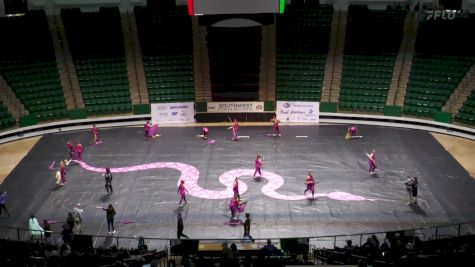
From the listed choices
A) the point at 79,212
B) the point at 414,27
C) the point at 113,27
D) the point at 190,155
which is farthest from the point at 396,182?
the point at 113,27

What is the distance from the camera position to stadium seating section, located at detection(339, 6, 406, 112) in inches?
1606

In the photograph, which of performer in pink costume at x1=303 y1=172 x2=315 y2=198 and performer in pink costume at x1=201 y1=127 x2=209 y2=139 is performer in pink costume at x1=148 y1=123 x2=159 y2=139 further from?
performer in pink costume at x1=303 y1=172 x2=315 y2=198

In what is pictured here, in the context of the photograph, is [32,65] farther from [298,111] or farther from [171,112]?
[298,111]

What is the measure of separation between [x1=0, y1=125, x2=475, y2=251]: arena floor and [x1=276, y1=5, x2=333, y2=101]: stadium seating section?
4731mm

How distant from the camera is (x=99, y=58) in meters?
43.6

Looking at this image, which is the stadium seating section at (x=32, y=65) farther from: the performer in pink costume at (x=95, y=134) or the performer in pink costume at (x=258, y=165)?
the performer in pink costume at (x=258, y=165)

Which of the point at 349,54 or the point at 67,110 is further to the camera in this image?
the point at 349,54

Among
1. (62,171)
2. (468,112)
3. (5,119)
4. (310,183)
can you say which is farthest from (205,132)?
(468,112)

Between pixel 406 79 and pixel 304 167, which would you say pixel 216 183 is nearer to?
pixel 304 167

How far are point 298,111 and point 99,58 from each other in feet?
50.6

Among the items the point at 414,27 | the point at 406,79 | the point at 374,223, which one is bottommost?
the point at 374,223

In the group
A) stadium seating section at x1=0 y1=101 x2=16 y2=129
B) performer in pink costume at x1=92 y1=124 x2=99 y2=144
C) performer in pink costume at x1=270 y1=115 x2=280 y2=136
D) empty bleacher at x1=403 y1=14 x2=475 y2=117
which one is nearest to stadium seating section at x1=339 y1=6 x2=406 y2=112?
empty bleacher at x1=403 y1=14 x2=475 y2=117

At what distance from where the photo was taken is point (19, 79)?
40719mm

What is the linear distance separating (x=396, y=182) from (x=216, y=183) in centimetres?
903
